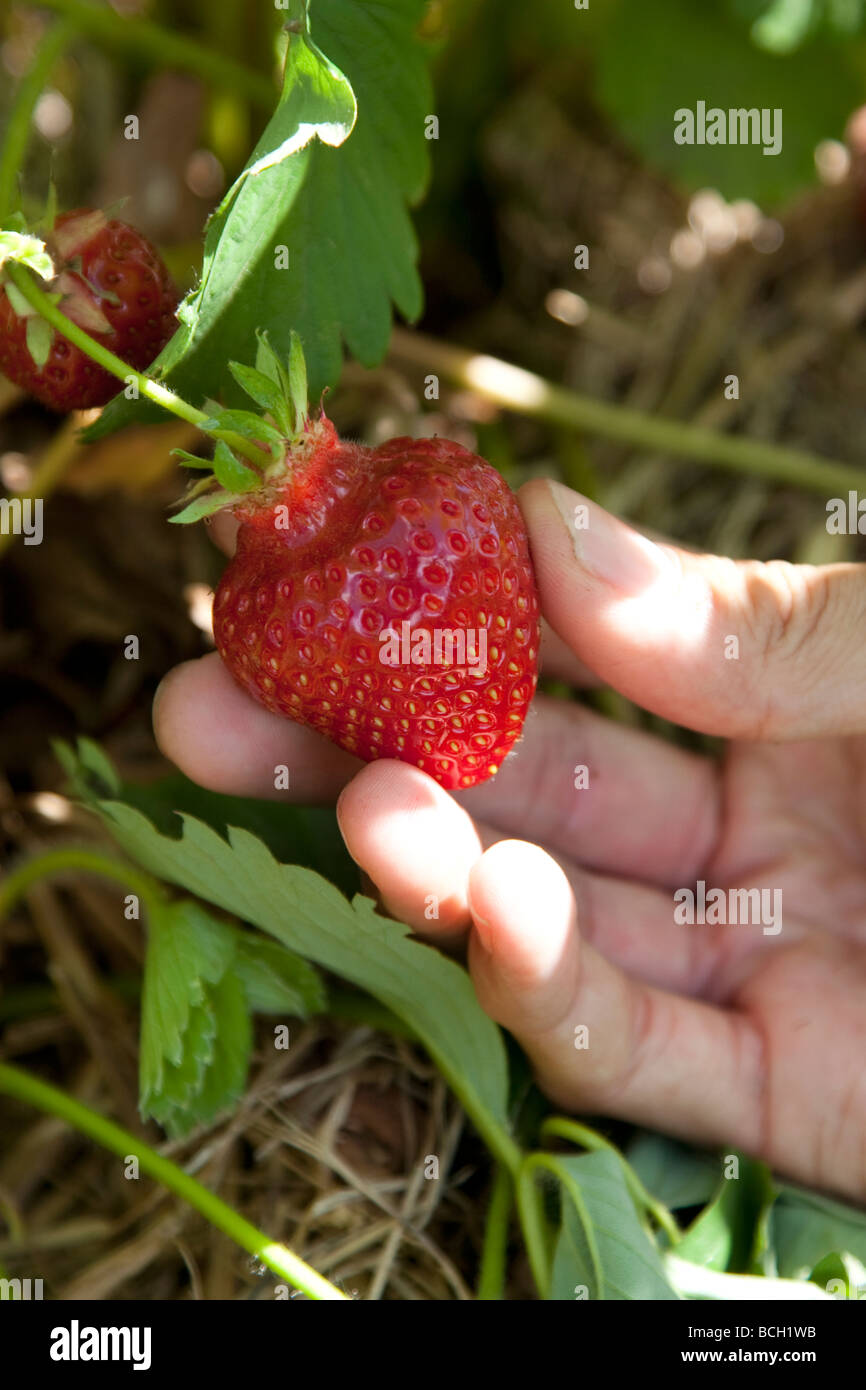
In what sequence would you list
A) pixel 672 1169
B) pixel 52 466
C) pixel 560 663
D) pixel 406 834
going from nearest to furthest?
pixel 406 834 < pixel 672 1169 < pixel 560 663 < pixel 52 466

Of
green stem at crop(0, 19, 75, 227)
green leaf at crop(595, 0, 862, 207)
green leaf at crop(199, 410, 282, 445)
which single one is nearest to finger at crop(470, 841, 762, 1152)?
green leaf at crop(199, 410, 282, 445)

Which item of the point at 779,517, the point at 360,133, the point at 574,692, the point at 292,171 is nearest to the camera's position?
the point at 292,171

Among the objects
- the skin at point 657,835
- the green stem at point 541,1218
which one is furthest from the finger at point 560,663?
the green stem at point 541,1218

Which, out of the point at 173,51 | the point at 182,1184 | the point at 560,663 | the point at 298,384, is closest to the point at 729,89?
A: the point at 173,51

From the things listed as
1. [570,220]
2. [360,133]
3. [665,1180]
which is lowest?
[665,1180]

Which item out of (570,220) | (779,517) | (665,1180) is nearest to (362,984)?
(665,1180)

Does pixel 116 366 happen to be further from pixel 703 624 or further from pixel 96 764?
pixel 703 624

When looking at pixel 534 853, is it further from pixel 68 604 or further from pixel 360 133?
pixel 68 604
